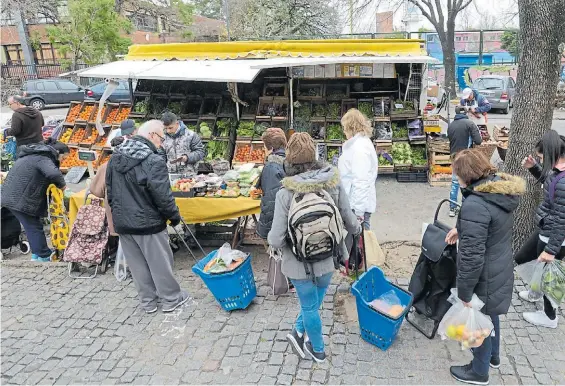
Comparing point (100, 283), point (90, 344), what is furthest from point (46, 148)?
point (90, 344)

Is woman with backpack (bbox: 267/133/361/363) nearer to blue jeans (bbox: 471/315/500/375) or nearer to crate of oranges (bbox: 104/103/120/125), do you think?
blue jeans (bbox: 471/315/500/375)

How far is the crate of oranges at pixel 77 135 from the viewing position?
10.1 metres

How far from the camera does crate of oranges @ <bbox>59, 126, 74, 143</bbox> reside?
33.4ft

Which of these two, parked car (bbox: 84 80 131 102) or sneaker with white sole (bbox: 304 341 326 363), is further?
parked car (bbox: 84 80 131 102)

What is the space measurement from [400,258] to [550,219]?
2142mm

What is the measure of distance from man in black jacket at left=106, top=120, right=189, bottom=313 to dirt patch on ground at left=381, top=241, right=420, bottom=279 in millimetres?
2465

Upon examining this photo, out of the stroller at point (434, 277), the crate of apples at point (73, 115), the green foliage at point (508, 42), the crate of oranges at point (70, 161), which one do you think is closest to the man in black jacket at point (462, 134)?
the stroller at point (434, 277)

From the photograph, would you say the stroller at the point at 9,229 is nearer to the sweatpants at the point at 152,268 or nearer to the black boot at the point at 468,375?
the sweatpants at the point at 152,268

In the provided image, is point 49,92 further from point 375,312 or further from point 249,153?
point 375,312

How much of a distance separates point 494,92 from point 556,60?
47.9 ft

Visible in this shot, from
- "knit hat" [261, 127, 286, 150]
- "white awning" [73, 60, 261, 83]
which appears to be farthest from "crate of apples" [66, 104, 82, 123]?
"knit hat" [261, 127, 286, 150]

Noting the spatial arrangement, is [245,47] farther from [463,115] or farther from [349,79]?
[463,115]

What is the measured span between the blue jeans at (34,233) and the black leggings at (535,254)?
541cm

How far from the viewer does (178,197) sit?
5152 millimetres
